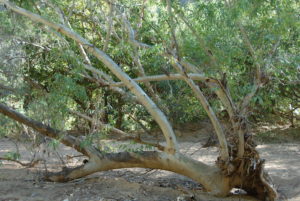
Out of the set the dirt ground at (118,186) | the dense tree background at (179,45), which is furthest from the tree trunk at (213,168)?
the dense tree background at (179,45)

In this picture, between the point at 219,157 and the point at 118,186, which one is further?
the point at 118,186

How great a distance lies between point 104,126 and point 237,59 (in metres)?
2.66

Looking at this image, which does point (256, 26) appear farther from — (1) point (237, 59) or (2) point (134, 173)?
(2) point (134, 173)

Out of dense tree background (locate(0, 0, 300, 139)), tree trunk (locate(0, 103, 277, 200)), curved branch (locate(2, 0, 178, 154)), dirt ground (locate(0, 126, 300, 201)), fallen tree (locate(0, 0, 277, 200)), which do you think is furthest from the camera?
tree trunk (locate(0, 103, 277, 200))

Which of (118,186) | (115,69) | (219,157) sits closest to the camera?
(115,69)

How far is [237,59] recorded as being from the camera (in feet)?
22.2

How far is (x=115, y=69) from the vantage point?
5.54 meters

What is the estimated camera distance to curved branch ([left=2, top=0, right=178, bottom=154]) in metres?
5.34

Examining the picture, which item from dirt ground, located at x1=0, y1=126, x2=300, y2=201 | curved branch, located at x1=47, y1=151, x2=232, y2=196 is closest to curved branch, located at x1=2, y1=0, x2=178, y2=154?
curved branch, located at x1=47, y1=151, x2=232, y2=196

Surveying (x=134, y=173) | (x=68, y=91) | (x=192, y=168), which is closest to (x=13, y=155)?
(x=68, y=91)

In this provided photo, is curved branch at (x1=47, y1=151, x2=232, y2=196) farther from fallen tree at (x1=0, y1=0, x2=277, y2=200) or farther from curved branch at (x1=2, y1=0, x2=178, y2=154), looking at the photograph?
curved branch at (x1=2, y1=0, x2=178, y2=154)

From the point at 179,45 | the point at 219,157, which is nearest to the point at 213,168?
the point at 219,157

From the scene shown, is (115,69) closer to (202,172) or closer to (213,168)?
(202,172)

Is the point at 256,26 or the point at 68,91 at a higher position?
the point at 256,26
